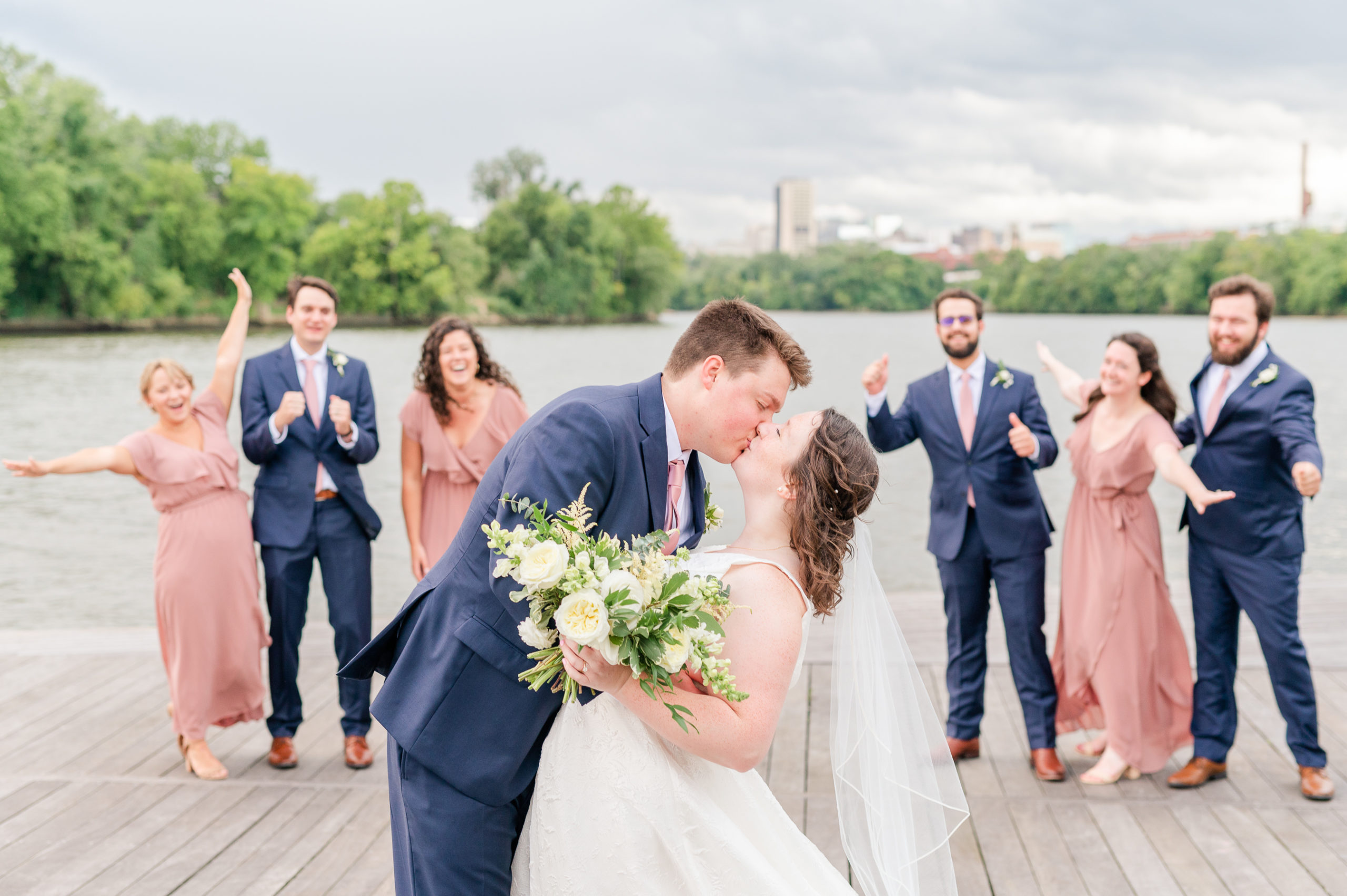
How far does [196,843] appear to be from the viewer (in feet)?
11.9

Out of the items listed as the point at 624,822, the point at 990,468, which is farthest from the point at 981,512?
the point at 624,822

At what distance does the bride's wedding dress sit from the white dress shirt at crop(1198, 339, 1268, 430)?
2271 millimetres

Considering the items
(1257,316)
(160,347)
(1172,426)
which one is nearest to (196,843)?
(1172,426)

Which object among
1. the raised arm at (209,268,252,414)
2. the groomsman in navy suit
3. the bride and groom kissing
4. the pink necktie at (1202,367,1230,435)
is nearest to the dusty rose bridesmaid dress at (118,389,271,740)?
the groomsman in navy suit

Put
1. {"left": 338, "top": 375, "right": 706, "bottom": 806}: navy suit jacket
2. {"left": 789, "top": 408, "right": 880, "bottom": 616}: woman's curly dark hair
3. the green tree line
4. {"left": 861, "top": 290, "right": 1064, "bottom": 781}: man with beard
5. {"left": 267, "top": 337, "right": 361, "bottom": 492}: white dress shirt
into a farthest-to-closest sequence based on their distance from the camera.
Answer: the green tree line < {"left": 267, "top": 337, "right": 361, "bottom": 492}: white dress shirt < {"left": 861, "top": 290, "right": 1064, "bottom": 781}: man with beard < {"left": 789, "top": 408, "right": 880, "bottom": 616}: woman's curly dark hair < {"left": 338, "top": 375, "right": 706, "bottom": 806}: navy suit jacket

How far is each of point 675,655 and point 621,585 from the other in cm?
17

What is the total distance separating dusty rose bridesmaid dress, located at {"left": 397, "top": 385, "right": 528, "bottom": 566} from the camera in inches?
187

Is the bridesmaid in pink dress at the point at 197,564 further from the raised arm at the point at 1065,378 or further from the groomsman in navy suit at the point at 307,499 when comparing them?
the raised arm at the point at 1065,378

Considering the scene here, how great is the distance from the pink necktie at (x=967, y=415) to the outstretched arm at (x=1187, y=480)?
2.37 feet

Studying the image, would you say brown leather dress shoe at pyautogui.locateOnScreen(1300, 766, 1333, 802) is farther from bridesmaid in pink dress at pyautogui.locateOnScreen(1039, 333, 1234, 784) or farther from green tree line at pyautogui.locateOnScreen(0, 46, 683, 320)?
green tree line at pyautogui.locateOnScreen(0, 46, 683, 320)

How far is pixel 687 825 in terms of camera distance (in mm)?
2154

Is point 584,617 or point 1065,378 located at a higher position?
point 1065,378

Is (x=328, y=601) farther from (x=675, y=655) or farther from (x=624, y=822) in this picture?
(x=675, y=655)

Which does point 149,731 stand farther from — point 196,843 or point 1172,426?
point 1172,426
